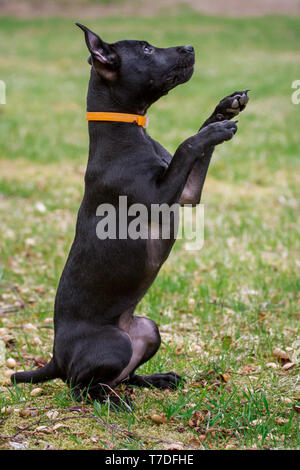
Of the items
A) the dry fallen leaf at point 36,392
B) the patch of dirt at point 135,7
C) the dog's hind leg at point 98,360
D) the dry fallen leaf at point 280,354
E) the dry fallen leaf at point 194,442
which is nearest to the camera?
the dry fallen leaf at point 194,442

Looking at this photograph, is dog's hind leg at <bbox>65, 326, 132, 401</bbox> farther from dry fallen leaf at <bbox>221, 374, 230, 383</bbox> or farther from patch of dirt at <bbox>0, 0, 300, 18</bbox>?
patch of dirt at <bbox>0, 0, 300, 18</bbox>

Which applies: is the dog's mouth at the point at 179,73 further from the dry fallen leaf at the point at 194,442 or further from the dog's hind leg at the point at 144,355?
the dry fallen leaf at the point at 194,442

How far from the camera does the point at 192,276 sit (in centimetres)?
562

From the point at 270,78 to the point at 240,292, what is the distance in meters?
11.1

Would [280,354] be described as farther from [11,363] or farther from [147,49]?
[147,49]

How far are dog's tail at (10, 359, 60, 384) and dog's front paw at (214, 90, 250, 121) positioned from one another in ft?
5.39

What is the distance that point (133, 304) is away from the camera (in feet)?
11.0

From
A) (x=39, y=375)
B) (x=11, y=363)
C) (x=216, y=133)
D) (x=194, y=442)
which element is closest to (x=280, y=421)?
(x=194, y=442)

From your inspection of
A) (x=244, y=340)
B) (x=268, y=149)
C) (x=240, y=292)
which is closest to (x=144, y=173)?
(x=244, y=340)

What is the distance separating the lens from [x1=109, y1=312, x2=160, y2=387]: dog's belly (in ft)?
11.1

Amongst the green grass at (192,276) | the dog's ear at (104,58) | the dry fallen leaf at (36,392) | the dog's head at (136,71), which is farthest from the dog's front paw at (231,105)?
the dry fallen leaf at (36,392)

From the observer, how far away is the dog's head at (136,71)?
319cm

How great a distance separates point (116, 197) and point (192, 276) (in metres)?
2.60

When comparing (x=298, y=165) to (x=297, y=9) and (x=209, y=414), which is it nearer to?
(x=209, y=414)
